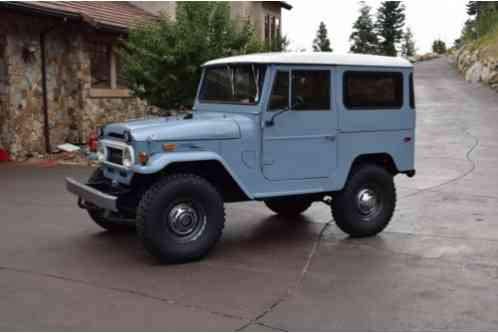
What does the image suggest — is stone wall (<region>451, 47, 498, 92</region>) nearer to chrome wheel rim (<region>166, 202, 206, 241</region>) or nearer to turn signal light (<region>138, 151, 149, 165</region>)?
chrome wheel rim (<region>166, 202, 206, 241</region>)

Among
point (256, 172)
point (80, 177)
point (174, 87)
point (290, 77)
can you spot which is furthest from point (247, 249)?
point (174, 87)

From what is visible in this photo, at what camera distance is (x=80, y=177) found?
1191 cm

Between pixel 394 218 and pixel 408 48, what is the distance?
64.2 meters

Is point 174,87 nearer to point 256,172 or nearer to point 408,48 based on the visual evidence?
point 256,172

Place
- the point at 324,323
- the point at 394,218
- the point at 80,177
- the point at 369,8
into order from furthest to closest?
the point at 369,8 → the point at 80,177 → the point at 394,218 → the point at 324,323

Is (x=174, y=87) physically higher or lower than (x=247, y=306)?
higher

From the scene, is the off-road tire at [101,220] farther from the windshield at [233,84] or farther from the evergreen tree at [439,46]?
the evergreen tree at [439,46]

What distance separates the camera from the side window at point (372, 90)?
711cm

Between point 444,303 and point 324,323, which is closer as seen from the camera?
point 324,323

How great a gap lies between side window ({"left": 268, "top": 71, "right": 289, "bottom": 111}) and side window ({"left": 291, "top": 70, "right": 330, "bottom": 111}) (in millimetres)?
89

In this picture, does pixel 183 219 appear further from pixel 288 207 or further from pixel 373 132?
pixel 288 207

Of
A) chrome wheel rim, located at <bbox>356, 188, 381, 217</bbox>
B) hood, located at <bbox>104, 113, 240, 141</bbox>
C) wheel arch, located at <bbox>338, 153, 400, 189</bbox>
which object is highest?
hood, located at <bbox>104, 113, 240, 141</bbox>

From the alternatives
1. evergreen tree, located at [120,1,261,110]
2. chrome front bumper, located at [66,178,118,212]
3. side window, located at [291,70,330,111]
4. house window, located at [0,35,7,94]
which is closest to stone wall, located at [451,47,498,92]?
evergreen tree, located at [120,1,261,110]

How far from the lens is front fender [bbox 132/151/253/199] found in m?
5.84
